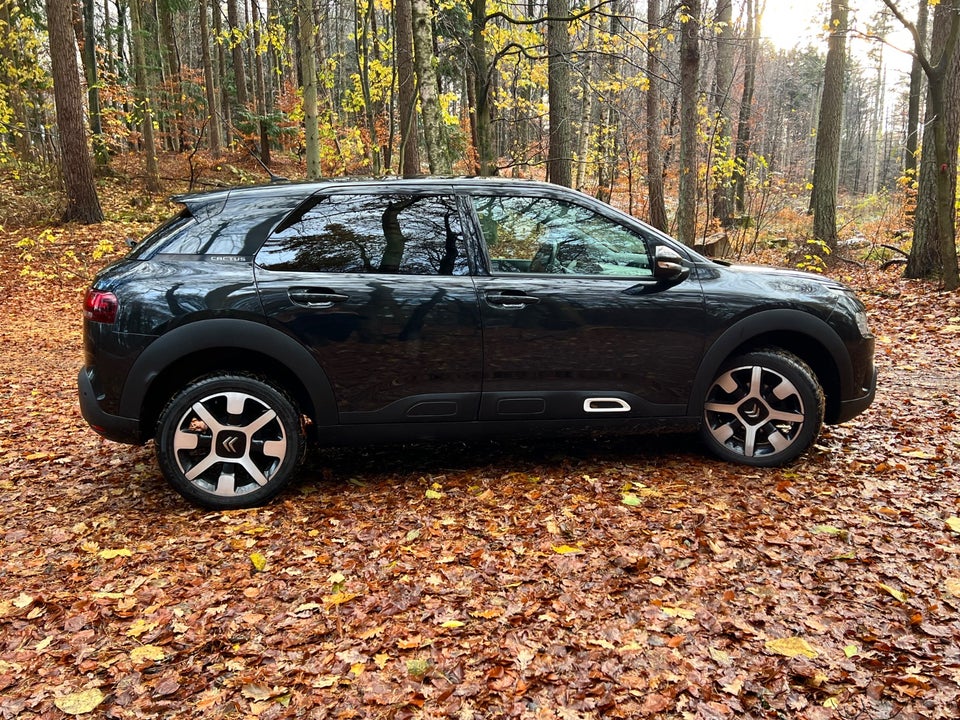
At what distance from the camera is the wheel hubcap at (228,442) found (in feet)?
11.8

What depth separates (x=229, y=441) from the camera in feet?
12.0

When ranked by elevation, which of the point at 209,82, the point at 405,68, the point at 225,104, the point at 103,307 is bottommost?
the point at 103,307

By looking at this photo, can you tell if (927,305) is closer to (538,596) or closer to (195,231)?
(538,596)

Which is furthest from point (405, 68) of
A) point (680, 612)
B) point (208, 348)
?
point (680, 612)

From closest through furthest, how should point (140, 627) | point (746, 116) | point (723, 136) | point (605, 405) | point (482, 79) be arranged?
1. point (140, 627)
2. point (605, 405)
3. point (482, 79)
4. point (723, 136)
5. point (746, 116)

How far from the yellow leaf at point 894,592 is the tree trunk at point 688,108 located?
30.7ft

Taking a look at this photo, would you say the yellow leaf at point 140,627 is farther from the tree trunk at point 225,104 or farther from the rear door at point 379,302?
the tree trunk at point 225,104

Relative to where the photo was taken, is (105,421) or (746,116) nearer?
(105,421)

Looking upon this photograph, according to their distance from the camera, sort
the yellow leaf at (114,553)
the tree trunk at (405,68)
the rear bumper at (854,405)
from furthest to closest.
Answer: the tree trunk at (405,68), the rear bumper at (854,405), the yellow leaf at (114,553)

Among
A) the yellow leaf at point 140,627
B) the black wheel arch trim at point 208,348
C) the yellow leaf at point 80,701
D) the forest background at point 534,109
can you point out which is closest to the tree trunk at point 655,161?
the forest background at point 534,109

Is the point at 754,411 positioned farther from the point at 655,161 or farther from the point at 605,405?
the point at 655,161

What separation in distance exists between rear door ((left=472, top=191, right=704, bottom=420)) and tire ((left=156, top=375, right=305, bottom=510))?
1183 millimetres

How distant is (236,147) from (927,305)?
78.1 feet

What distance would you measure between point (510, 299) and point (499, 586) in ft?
5.31
